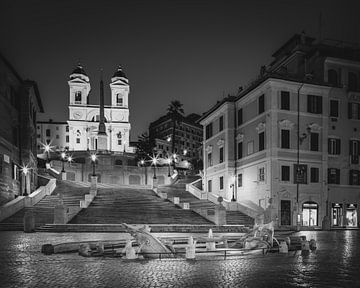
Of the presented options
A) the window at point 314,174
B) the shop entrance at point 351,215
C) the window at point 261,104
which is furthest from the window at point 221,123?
the shop entrance at point 351,215

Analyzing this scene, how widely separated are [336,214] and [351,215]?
180 centimetres

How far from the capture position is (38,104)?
56.7 m

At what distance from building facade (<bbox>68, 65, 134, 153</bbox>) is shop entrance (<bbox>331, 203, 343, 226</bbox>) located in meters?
84.9

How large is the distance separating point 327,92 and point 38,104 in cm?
3588

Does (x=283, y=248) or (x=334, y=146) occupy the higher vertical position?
(x=334, y=146)

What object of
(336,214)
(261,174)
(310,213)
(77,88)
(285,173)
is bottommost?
(336,214)

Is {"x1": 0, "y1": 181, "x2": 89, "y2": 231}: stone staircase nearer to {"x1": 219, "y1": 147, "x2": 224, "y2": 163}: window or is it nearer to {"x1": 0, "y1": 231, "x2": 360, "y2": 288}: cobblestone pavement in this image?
{"x1": 0, "y1": 231, "x2": 360, "y2": 288}: cobblestone pavement

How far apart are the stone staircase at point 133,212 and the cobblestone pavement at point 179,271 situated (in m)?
16.4

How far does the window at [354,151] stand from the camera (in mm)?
42844

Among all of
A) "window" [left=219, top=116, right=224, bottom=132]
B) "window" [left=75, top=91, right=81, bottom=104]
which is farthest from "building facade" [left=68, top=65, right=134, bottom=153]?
"window" [left=219, top=116, right=224, bottom=132]

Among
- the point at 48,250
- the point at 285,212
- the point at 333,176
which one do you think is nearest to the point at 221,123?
the point at 333,176

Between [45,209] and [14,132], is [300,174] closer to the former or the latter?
[45,209]

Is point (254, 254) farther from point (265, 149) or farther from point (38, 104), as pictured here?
point (38, 104)

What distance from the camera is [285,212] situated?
3947 centimetres
